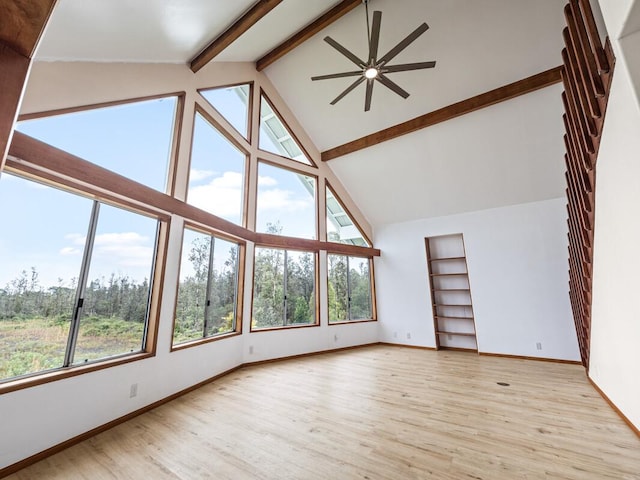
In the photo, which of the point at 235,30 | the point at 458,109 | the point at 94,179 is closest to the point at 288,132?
the point at 235,30

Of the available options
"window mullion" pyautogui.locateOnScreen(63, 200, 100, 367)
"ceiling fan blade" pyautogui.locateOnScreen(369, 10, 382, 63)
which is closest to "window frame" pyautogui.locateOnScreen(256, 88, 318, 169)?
"ceiling fan blade" pyautogui.locateOnScreen(369, 10, 382, 63)

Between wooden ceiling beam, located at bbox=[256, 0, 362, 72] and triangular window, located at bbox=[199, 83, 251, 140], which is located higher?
wooden ceiling beam, located at bbox=[256, 0, 362, 72]

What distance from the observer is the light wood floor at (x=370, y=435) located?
2.06 meters

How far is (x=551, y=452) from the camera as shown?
2.24 meters

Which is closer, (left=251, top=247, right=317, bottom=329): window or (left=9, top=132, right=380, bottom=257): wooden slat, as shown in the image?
(left=9, top=132, right=380, bottom=257): wooden slat

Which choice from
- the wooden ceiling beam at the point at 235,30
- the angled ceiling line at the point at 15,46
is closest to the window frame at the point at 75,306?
the angled ceiling line at the point at 15,46

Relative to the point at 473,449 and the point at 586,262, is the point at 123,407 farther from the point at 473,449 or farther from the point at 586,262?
the point at 586,262

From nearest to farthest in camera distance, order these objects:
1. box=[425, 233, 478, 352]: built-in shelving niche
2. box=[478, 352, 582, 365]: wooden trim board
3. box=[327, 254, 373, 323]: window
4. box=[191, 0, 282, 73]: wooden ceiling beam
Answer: box=[191, 0, 282, 73]: wooden ceiling beam < box=[478, 352, 582, 365]: wooden trim board < box=[425, 233, 478, 352]: built-in shelving niche < box=[327, 254, 373, 323]: window

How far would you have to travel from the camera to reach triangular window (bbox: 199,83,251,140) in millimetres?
4734

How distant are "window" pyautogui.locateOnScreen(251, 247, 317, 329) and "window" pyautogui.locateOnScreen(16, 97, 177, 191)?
241cm

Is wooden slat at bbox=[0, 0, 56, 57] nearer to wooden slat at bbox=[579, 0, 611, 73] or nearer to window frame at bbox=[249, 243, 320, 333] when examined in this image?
wooden slat at bbox=[579, 0, 611, 73]

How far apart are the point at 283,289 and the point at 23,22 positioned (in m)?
5.11

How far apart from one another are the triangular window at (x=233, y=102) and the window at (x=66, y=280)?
8.34 feet

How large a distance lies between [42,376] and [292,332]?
3.76 metres
